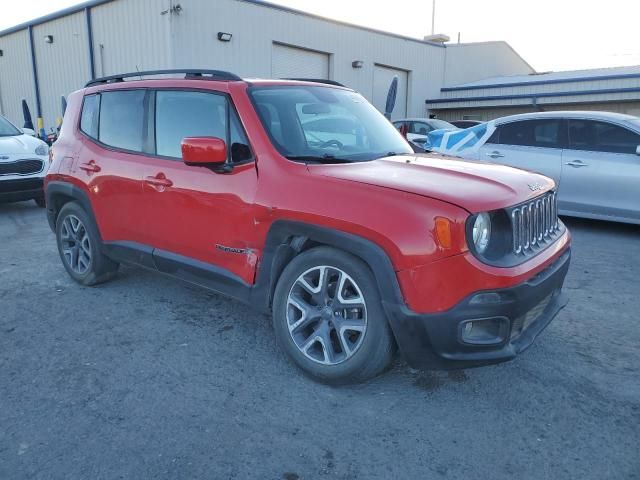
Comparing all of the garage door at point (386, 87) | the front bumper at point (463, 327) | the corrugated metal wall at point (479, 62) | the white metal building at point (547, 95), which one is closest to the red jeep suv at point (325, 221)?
the front bumper at point (463, 327)

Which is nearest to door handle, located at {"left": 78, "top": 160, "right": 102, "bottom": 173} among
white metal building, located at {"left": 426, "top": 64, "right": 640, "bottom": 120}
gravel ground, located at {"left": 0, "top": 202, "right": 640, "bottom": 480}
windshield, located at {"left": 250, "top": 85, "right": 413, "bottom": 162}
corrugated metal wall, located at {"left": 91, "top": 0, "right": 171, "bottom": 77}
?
gravel ground, located at {"left": 0, "top": 202, "right": 640, "bottom": 480}

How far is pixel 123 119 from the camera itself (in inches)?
162

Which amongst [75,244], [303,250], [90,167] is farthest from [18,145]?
[303,250]

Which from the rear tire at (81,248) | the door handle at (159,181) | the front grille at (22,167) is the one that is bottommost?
the rear tire at (81,248)

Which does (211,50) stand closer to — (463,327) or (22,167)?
(22,167)

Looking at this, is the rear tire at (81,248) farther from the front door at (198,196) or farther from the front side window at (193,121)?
the front side window at (193,121)

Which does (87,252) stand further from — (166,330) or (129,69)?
(129,69)

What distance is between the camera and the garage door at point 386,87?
2075 centimetres

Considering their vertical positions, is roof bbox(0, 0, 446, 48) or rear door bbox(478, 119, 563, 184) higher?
roof bbox(0, 0, 446, 48)

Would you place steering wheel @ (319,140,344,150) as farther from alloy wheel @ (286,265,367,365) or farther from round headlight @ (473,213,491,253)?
round headlight @ (473,213,491,253)

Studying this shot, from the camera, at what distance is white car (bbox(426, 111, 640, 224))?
21.8 feet

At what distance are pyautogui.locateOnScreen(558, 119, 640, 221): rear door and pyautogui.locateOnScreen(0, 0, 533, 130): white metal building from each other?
11150 millimetres

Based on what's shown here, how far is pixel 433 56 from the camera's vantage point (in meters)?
23.2

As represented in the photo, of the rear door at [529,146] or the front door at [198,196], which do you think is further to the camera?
the rear door at [529,146]
